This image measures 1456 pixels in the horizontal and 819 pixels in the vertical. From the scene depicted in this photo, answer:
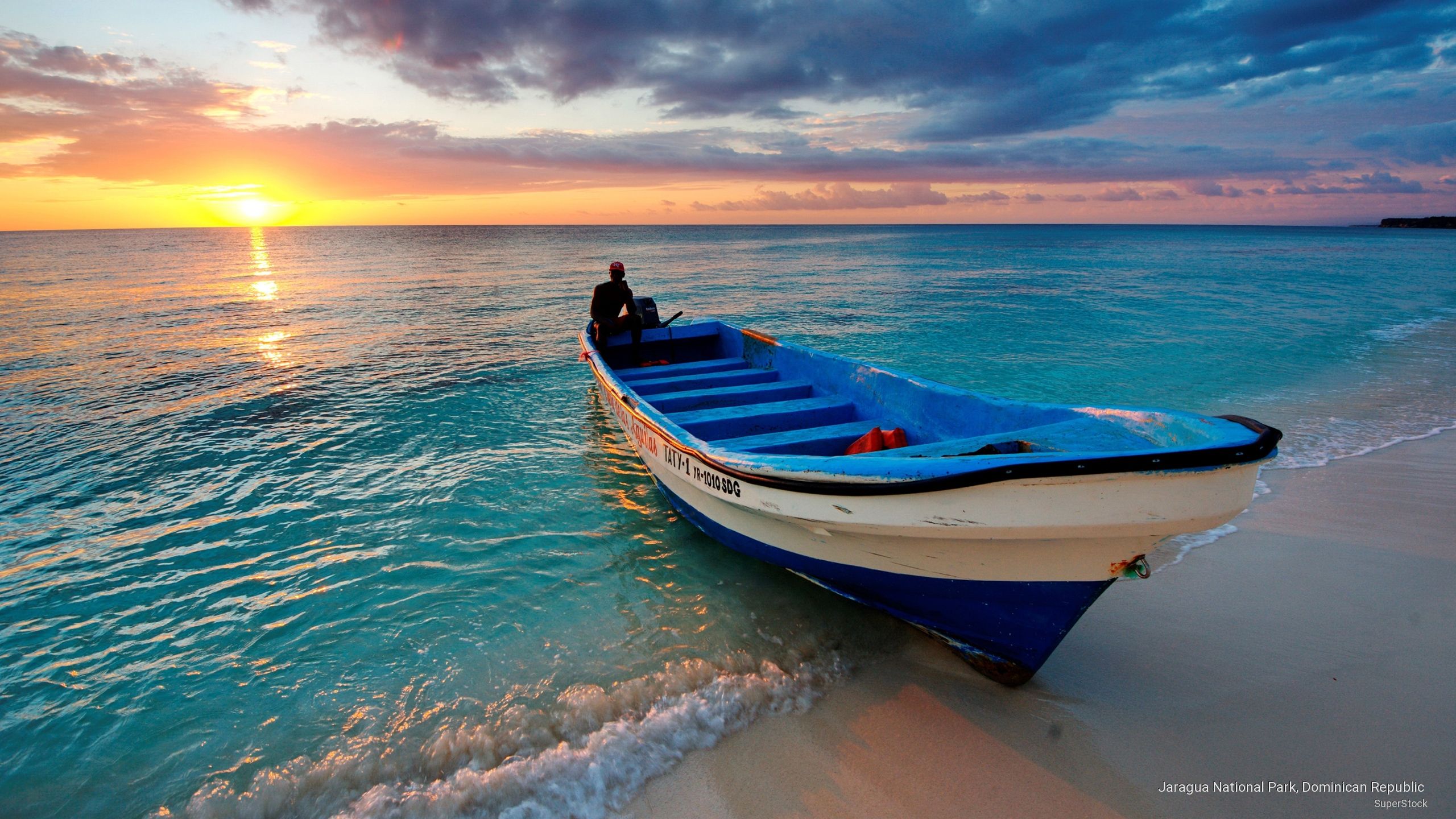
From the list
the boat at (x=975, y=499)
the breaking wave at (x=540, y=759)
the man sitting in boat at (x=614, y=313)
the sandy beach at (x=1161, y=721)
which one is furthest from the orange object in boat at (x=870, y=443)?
the man sitting in boat at (x=614, y=313)

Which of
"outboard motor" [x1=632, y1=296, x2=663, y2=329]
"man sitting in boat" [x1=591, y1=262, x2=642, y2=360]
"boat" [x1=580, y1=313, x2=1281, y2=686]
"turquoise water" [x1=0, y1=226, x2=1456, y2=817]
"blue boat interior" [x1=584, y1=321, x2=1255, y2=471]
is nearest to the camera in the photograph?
"boat" [x1=580, y1=313, x2=1281, y2=686]

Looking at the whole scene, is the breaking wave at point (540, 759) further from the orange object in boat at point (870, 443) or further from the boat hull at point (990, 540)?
the orange object in boat at point (870, 443)

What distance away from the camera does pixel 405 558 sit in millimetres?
5898

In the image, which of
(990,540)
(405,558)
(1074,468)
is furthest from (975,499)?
(405,558)

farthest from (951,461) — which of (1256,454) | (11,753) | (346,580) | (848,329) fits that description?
(848,329)

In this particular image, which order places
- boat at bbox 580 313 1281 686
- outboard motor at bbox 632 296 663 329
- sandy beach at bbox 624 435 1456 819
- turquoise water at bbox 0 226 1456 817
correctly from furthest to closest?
outboard motor at bbox 632 296 663 329 → turquoise water at bbox 0 226 1456 817 → sandy beach at bbox 624 435 1456 819 → boat at bbox 580 313 1281 686

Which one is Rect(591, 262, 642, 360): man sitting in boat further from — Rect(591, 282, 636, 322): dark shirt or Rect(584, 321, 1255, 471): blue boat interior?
Rect(584, 321, 1255, 471): blue boat interior

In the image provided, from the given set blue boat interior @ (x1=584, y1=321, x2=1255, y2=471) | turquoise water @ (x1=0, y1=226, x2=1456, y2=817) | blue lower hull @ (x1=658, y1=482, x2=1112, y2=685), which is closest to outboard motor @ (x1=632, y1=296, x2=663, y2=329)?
blue boat interior @ (x1=584, y1=321, x2=1255, y2=471)

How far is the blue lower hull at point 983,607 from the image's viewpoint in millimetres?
3441

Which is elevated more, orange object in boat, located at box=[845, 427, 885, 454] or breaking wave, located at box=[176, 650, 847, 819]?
orange object in boat, located at box=[845, 427, 885, 454]

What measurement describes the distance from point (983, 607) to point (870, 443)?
1.75 m

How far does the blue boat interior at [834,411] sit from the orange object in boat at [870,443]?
27 centimetres

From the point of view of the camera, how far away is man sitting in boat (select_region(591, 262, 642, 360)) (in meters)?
9.89

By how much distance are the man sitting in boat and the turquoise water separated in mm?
1440
